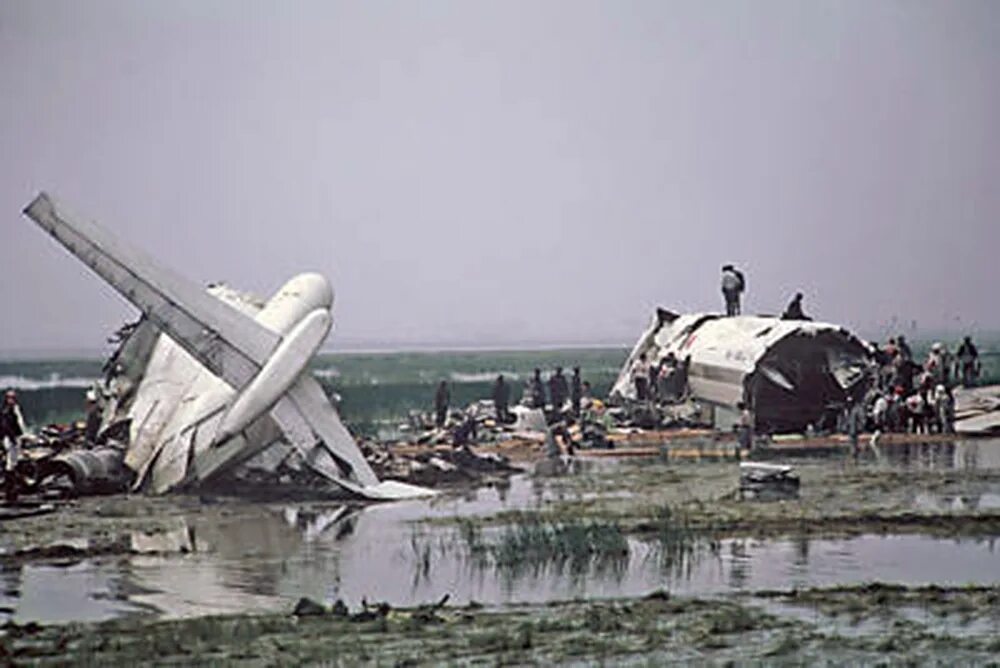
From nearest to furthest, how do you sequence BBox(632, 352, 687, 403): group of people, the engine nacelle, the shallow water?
1. the shallow water
2. the engine nacelle
3. BBox(632, 352, 687, 403): group of people

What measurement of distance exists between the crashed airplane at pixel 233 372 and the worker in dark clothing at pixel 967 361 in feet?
10.4

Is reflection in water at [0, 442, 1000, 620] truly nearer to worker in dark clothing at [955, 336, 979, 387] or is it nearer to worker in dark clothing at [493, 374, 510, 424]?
worker in dark clothing at [493, 374, 510, 424]

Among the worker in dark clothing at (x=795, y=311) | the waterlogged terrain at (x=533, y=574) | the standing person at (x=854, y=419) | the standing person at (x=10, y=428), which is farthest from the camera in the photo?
the standing person at (x=854, y=419)

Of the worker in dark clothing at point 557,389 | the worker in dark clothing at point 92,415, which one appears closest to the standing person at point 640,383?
the worker in dark clothing at point 557,389

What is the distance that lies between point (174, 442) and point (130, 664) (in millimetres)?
2773

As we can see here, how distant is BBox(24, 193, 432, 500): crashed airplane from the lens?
810 cm

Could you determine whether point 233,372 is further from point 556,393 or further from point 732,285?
point 556,393

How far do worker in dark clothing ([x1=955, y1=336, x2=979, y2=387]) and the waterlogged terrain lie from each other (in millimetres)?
1396

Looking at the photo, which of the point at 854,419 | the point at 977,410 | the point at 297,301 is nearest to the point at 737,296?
the point at 854,419

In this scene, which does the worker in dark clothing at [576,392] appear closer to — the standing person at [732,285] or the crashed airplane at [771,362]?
the crashed airplane at [771,362]

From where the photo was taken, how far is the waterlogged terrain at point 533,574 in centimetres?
605

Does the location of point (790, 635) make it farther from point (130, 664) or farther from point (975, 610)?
point (130, 664)

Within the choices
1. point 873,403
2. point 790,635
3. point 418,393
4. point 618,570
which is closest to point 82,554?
point 618,570

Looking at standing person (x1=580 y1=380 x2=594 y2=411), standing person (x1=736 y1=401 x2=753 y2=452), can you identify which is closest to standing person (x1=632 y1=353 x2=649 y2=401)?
standing person (x1=580 y1=380 x2=594 y2=411)
